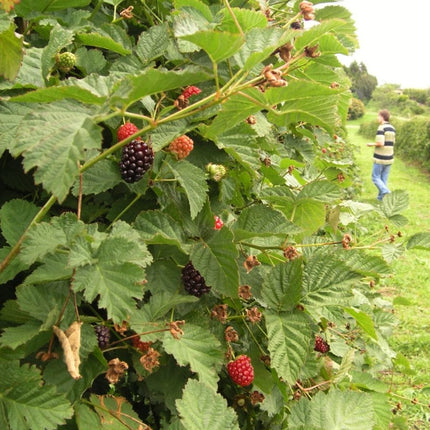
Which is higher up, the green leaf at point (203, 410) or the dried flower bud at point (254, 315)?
the green leaf at point (203, 410)

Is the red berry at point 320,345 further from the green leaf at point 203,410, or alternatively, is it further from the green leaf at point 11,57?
the green leaf at point 11,57

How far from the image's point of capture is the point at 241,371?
0.97 metres

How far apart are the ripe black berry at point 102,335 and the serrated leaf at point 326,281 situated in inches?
16.5

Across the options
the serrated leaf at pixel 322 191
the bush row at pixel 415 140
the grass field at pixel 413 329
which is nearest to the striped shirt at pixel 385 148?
the grass field at pixel 413 329

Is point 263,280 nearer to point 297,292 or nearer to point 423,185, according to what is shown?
point 297,292

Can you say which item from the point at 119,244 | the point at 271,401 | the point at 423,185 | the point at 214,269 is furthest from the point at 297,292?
the point at 423,185

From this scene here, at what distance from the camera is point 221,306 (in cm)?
98

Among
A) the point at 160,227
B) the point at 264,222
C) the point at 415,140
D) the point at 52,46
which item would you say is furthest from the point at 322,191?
the point at 415,140

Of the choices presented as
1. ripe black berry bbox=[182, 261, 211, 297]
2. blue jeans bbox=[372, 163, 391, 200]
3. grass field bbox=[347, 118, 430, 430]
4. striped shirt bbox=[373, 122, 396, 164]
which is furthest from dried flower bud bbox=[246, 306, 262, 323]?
striped shirt bbox=[373, 122, 396, 164]

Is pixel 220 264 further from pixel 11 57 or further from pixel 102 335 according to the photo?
pixel 11 57

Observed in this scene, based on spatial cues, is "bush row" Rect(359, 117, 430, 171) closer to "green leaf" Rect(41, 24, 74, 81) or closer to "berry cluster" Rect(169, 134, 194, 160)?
"berry cluster" Rect(169, 134, 194, 160)

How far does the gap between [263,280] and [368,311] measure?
1.97ft

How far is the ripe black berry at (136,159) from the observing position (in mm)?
802

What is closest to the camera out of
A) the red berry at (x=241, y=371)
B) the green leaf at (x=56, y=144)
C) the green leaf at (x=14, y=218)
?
the green leaf at (x=56, y=144)
